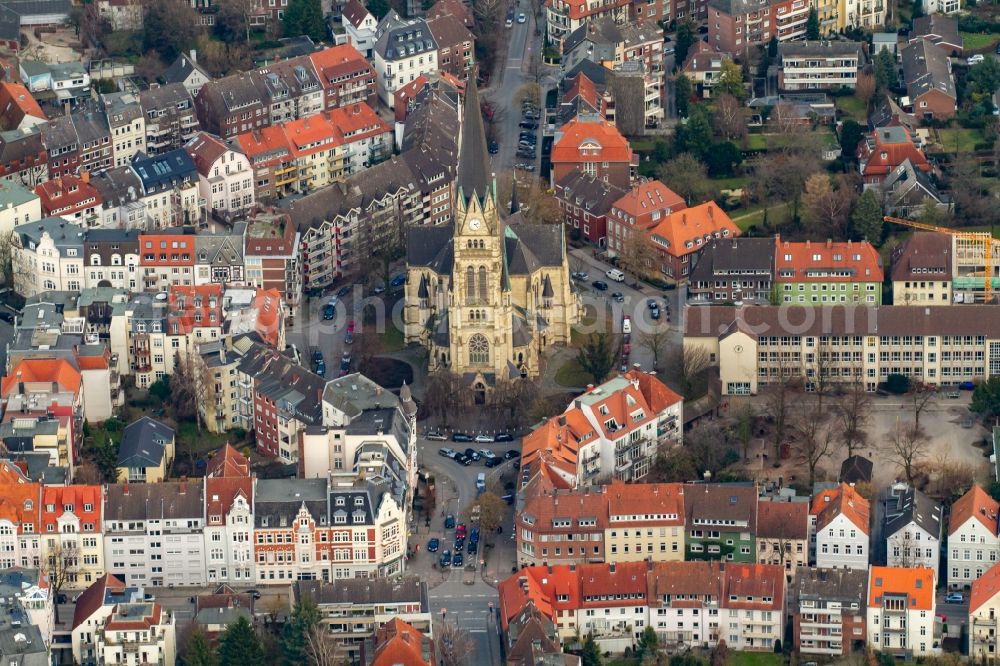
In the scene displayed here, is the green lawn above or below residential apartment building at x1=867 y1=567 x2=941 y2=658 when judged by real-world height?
below

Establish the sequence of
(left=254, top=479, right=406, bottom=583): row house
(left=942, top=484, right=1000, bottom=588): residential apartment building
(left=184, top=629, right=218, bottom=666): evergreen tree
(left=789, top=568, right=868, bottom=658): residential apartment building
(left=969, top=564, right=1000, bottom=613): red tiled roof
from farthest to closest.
A: (left=254, top=479, right=406, bottom=583): row house < (left=942, top=484, right=1000, bottom=588): residential apartment building < (left=789, top=568, right=868, bottom=658): residential apartment building < (left=969, top=564, right=1000, bottom=613): red tiled roof < (left=184, top=629, right=218, bottom=666): evergreen tree

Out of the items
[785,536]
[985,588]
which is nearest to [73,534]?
[785,536]

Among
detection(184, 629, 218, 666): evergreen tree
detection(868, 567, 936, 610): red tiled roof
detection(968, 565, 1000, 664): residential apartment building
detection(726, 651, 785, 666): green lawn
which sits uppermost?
detection(184, 629, 218, 666): evergreen tree

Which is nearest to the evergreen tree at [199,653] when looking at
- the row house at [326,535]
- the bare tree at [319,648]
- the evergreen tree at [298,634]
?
the evergreen tree at [298,634]

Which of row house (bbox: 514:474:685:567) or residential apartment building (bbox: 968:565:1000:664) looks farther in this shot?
row house (bbox: 514:474:685:567)

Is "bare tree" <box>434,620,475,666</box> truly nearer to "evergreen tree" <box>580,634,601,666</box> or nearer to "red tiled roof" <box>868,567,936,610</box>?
"evergreen tree" <box>580,634,601,666</box>

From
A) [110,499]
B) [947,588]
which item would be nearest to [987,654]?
[947,588]

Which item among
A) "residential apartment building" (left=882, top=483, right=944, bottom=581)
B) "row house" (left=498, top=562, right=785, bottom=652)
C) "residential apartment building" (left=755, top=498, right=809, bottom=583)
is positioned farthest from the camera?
"residential apartment building" (left=755, top=498, right=809, bottom=583)

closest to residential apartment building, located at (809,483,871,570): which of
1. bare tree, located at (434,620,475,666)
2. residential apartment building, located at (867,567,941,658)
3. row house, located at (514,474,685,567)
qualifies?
residential apartment building, located at (867,567,941,658)
